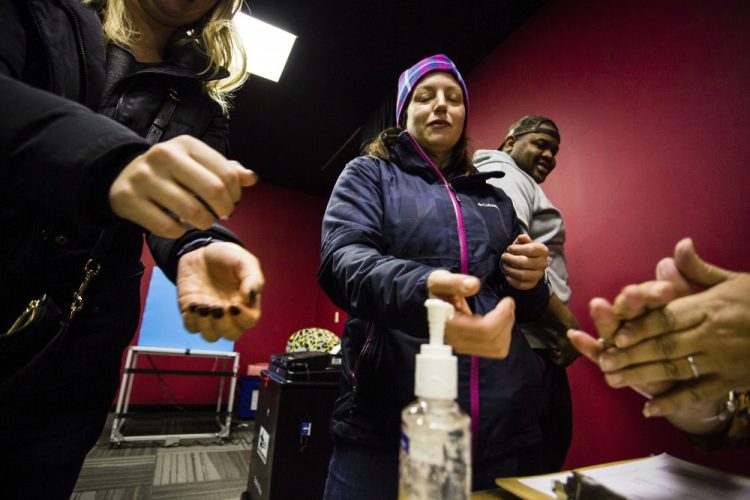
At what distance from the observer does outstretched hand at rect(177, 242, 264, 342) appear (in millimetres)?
404

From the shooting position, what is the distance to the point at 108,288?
67 centimetres

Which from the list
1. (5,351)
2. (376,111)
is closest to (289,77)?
(376,111)

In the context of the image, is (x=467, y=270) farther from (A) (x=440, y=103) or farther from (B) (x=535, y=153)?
(B) (x=535, y=153)

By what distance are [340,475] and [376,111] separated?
10.9 ft

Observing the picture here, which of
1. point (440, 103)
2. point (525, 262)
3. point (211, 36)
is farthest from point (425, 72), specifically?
point (525, 262)

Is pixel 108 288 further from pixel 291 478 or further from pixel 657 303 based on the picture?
pixel 291 478

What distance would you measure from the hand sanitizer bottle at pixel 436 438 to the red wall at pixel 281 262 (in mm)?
4867

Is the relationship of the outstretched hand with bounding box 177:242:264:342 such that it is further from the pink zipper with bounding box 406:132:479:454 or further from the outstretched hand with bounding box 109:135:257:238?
the pink zipper with bounding box 406:132:479:454

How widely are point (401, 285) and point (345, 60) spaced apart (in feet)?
9.63

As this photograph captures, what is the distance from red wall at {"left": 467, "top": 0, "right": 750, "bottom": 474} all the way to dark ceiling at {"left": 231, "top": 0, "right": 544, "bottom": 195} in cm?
61

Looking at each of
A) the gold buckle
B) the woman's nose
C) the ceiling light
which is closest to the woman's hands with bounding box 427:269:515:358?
the gold buckle

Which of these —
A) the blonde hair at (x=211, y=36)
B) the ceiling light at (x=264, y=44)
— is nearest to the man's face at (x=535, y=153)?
the blonde hair at (x=211, y=36)

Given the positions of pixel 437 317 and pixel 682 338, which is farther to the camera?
pixel 682 338

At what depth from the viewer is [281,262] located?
17.8 ft
